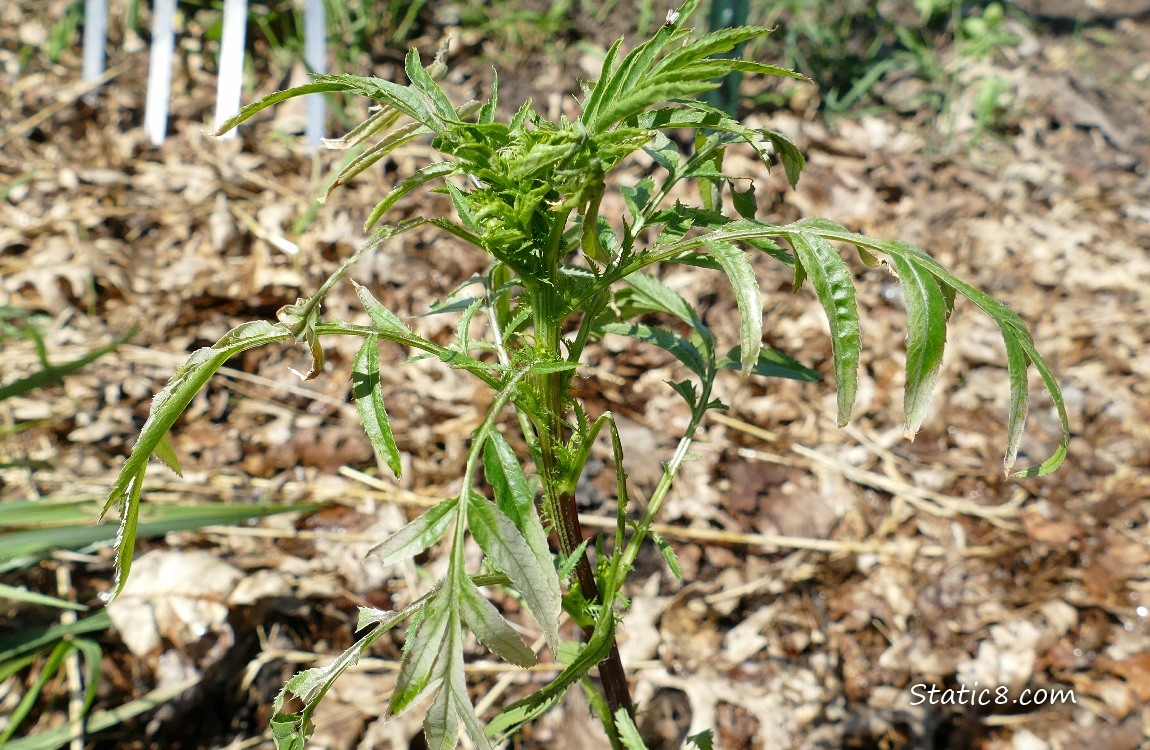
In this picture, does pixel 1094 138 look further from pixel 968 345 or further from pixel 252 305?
pixel 252 305

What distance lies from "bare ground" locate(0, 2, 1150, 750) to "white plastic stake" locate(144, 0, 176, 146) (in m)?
0.10

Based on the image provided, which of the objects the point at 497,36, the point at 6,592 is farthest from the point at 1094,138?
the point at 6,592

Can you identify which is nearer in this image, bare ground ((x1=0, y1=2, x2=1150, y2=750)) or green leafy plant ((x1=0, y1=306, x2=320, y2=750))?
green leafy plant ((x1=0, y1=306, x2=320, y2=750))

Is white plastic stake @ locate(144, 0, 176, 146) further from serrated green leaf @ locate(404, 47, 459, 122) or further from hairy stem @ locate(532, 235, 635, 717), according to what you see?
hairy stem @ locate(532, 235, 635, 717)

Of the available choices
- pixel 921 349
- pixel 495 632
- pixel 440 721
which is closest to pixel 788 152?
pixel 921 349

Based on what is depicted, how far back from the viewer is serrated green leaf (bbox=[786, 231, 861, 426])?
77 centimetres

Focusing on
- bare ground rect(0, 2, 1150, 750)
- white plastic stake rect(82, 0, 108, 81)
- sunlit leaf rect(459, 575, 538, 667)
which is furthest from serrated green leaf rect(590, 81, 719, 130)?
white plastic stake rect(82, 0, 108, 81)

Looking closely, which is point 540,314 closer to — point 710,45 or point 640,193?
point 640,193

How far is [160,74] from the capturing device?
3.31 meters

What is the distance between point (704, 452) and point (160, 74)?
285cm

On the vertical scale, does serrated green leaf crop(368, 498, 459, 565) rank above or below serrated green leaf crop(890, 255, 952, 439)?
below

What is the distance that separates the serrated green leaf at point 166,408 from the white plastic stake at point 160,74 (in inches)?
115

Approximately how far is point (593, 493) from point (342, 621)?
79 centimetres

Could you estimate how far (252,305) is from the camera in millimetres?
2732
